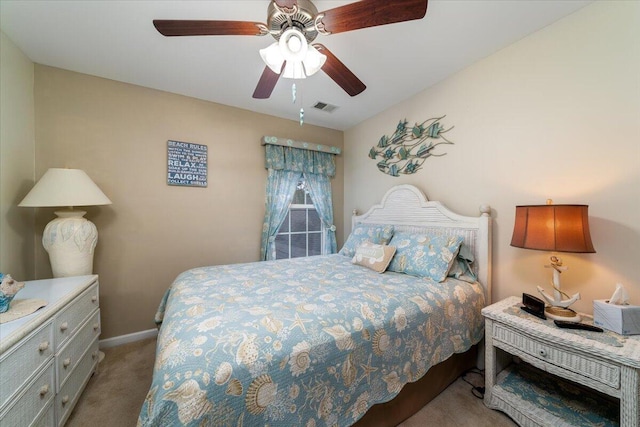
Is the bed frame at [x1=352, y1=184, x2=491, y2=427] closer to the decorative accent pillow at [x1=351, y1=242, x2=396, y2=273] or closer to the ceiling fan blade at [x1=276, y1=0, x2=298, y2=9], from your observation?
the decorative accent pillow at [x1=351, y1=242, x2=396, y2=273]

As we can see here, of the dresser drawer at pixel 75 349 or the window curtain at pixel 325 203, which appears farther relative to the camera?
the window curtain at pixel 325 203

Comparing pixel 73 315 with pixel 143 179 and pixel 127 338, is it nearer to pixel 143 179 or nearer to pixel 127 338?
pixel 127 338

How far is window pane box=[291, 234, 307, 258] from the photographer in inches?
131

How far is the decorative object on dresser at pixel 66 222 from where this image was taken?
1.73 meters

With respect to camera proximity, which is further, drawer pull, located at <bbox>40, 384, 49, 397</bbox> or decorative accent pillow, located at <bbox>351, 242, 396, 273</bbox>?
decorative accent pillow, located at <bbox>351, 242, 396, 273</bbox>

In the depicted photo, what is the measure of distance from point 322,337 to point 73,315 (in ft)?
5.28

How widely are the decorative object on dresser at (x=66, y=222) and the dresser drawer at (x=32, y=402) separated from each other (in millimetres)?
891

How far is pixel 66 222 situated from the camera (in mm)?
1810

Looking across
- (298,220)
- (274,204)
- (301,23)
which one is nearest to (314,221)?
(298,220)

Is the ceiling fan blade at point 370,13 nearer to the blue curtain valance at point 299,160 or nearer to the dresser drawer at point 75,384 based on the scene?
the blue curtain valance at point 299,160

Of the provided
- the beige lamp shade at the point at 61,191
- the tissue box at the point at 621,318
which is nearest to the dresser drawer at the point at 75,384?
the beige lamp shade at the point at 61,191

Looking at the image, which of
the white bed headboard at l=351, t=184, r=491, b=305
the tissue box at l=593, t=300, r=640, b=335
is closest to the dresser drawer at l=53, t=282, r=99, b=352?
the white bed headboard at l=351, t=184, r=491, b=305

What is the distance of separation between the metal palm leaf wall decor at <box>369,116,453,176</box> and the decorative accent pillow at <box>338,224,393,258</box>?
723 mm

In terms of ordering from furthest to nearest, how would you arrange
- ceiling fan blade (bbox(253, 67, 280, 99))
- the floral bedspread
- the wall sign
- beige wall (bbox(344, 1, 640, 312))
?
the wall sign < ceiling fan blade (bbox(253, 67, 280, 99)) < beige wall (bbox(344, 1, 640, 312)) < the floral bedspread
